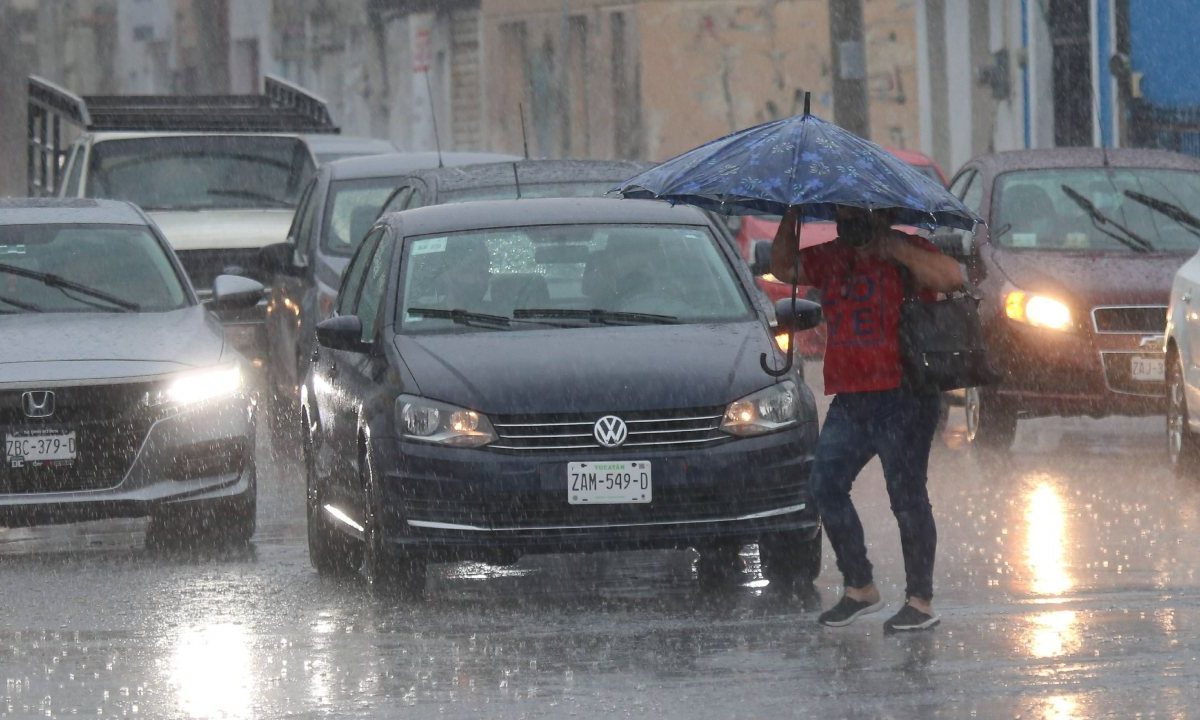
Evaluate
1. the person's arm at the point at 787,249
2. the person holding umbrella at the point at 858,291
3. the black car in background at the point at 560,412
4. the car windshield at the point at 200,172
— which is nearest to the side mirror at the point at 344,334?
the black car in background at the point at 560,412

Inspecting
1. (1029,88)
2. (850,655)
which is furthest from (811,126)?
(1029,88)

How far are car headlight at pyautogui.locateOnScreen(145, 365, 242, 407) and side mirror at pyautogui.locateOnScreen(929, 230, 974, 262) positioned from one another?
3097 millimetres

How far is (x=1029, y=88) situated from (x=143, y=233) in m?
21.3

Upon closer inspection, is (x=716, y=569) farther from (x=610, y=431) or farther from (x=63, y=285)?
(x=63, y=285)

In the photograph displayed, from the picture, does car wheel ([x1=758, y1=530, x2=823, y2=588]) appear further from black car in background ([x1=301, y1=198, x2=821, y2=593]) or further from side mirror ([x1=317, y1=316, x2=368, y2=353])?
side mirror ([x1=317, y1=316, x2=368, y2=353])

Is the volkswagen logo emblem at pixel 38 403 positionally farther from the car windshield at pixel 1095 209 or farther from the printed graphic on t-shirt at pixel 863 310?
the car windshield at pixel 1095 209

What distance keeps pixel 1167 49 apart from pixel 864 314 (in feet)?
67.1

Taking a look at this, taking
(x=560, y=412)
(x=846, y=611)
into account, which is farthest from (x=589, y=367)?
(x=846, y=611)

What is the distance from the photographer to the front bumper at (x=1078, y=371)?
14750mm

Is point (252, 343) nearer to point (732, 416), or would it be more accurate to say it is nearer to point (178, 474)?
point (178, 474)

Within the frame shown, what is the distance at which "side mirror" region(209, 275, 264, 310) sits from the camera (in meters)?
12.9

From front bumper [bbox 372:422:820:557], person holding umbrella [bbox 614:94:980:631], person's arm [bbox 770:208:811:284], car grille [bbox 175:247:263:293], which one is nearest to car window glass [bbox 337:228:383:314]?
front bumper [bbox 372:422:820:557]

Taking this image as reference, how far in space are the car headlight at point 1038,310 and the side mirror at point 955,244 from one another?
397 mm

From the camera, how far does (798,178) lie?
9.04 m
